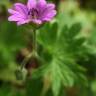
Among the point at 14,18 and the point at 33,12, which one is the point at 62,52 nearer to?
the point at 33,12

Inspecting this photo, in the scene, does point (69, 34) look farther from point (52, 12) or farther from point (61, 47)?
point (52, 12)

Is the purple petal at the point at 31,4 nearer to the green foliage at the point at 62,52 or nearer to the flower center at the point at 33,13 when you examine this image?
the flower center at the point at 33,13

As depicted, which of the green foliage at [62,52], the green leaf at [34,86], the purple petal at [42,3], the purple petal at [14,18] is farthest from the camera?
the green leaf at [34,86]

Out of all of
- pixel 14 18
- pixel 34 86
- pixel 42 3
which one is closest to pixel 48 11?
pixel 42 3

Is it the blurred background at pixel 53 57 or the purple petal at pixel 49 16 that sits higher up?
the purple petal at pixel 49 16

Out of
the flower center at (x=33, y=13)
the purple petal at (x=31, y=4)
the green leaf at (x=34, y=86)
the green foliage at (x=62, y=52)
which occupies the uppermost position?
the purple petal at (x=31, y=4)

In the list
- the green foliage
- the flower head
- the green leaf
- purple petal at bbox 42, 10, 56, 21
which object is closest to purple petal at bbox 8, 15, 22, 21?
the flower head

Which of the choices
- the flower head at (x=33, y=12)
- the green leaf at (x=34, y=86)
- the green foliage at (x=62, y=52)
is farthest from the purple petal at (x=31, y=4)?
the green leaf at (x=34, y=86)
